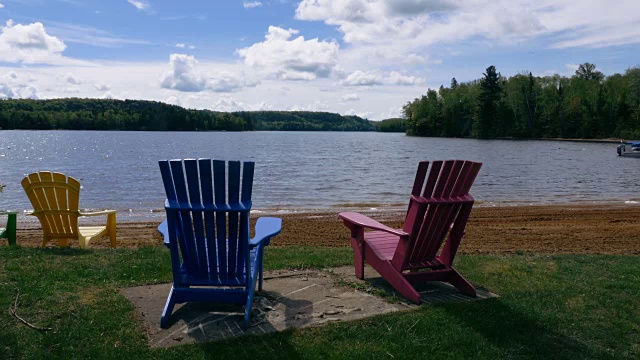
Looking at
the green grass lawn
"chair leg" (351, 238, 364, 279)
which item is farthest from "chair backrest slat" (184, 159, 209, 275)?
"chair leg" (351, 238, 364, 279)

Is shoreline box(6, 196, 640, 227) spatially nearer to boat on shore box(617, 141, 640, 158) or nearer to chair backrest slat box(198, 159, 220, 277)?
chair backrest slat box(198, 159, 220, 277)

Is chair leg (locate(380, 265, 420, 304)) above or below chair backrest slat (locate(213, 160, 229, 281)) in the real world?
below

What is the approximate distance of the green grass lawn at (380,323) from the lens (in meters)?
3.93

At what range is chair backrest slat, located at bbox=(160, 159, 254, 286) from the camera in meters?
4.20

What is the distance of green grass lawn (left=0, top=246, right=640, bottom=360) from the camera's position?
155 inches

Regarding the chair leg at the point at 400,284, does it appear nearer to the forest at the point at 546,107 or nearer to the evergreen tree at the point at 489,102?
the forest at the point at 546,107

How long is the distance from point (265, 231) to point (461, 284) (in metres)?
1.97

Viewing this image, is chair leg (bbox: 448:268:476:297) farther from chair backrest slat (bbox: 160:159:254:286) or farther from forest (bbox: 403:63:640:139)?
forest (bbox: 403:63:640:139)

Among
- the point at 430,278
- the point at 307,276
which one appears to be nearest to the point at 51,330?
the point at 307,276

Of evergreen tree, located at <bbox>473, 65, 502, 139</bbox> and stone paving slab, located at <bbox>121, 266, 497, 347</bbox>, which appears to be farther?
evergreen tree, located at <bbox>473, 65, 502, 139</bbox>

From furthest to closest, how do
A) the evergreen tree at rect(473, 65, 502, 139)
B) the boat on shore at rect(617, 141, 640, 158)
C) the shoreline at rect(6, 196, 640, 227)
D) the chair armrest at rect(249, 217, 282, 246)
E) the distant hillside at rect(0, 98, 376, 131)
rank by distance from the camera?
1. the distant hillside at rect(0, 98, 376, 131)
2. the evergreen tree at rect(473, 65, 502, 139)
3. the boat on shore at rect(617, 141, 640, 158)
4. the shoreline at rect(6, 196, 640, 227)
5. the chair armrest at rect(249, 217, 282, 246)

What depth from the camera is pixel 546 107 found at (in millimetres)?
97812

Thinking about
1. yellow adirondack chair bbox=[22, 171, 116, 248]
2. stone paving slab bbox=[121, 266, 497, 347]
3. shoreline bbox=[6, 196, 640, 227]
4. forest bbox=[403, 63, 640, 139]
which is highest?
forest bbox=[403, 63, 640, 139]

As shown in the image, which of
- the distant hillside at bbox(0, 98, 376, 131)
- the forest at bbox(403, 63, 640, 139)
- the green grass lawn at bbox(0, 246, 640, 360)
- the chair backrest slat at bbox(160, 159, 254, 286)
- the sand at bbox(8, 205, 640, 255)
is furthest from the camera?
the distant hillside at bbox(0, 98, 376, 131)
